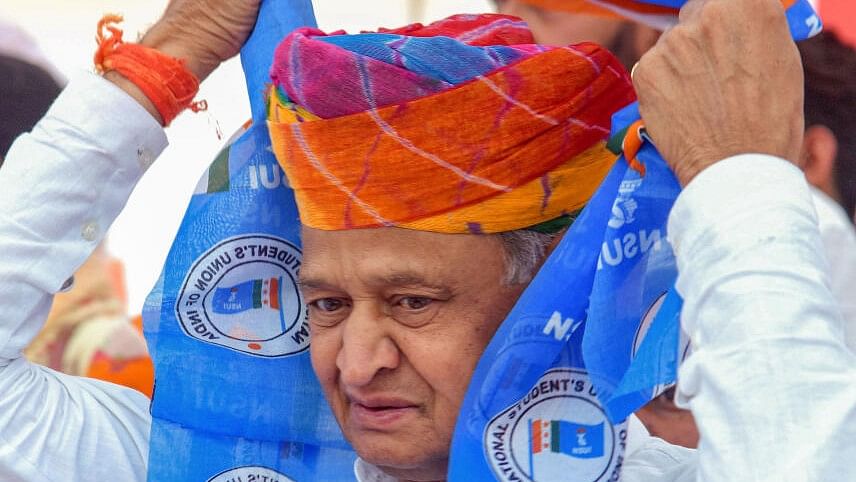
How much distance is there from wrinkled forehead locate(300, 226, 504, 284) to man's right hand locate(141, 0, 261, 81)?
66 cm

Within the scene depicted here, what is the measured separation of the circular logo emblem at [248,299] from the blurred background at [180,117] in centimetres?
167

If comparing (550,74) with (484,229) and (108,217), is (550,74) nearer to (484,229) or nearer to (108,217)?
(484,229)

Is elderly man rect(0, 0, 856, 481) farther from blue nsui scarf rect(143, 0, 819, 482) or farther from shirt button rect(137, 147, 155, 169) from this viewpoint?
blue nsui scarf rect(143, 0, 819, 482)

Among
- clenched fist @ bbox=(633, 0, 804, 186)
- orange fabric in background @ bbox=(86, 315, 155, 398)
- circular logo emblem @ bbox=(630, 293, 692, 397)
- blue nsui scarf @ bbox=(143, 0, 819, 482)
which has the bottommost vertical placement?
orange fabric in background @ bbox=(86, 315, 155, 398)

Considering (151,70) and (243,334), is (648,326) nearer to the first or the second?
(243,334)

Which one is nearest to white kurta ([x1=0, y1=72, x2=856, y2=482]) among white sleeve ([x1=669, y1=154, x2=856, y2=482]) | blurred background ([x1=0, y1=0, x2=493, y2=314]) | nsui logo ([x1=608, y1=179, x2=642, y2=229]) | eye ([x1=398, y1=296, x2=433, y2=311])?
white sleeve ([x1=669, y1=154, x2=856, y2=482])

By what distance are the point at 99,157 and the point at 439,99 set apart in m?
0.88

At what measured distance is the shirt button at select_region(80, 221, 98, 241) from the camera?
2.68 meters

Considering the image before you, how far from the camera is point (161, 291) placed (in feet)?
8.48

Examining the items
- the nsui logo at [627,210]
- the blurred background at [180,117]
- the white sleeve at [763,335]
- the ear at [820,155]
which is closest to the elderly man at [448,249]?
the white sleeve at [763,335]

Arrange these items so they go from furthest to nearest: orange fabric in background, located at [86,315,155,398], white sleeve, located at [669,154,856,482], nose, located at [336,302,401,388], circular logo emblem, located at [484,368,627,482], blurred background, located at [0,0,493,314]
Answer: blurred background, located at [0,0,493,314] → orange fabric in background, located at [86,315,155,398] → nose, located at [336,302,401,388] → circular logo emblem, located at [484,368,627,482] → white sleeve, located at [669,154,856,482]

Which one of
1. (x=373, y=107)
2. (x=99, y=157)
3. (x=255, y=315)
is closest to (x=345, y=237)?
(x=373, y=107)

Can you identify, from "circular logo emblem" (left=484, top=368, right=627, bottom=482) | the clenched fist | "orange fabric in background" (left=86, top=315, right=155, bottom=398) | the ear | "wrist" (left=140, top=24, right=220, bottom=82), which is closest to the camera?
the clenched fist

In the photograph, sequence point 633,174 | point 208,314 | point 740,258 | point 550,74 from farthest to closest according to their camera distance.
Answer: point 208,314
point 550,74
point 633,174
point 740,258
